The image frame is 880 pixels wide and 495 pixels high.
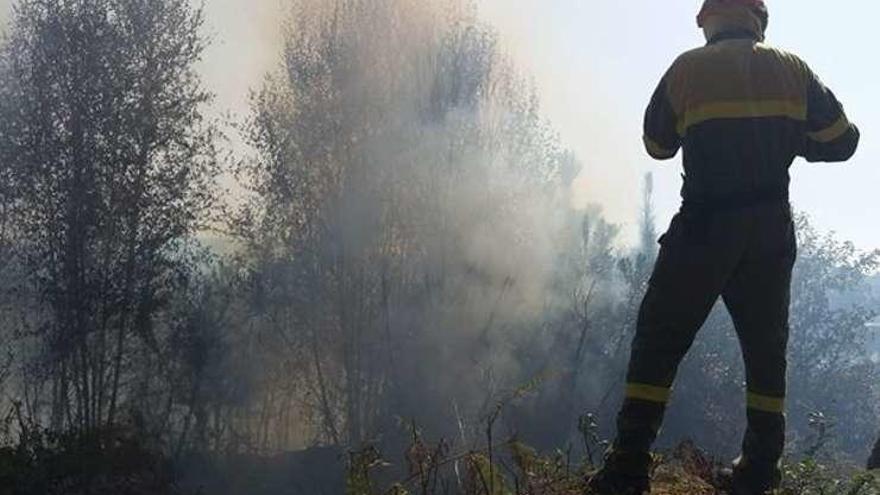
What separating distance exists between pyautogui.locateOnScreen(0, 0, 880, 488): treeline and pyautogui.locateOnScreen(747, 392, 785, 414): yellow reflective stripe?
11.6 meters

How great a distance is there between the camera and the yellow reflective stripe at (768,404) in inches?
108

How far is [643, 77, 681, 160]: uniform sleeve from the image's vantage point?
2.72 m

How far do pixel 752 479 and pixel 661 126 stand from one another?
1050mm

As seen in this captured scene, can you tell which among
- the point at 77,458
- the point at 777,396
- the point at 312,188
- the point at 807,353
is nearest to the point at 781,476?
the point at 777,396

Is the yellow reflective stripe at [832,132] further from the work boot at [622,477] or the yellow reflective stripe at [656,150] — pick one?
the work boot at [622,477]

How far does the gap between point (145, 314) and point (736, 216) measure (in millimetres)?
14750

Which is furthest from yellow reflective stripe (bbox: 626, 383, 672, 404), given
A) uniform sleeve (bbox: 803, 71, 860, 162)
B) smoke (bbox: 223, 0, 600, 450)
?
smoke (bbox: 223, 0, 600, 450)

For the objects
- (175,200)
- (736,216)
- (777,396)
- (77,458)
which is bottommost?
(77,458)

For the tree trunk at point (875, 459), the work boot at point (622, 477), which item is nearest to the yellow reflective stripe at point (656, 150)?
the work boot at point (622, 477)

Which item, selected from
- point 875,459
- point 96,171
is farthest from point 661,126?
point 96,171

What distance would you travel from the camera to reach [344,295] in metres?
21.5

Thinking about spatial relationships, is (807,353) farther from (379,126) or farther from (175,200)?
(175,200)

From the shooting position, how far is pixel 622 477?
251cm

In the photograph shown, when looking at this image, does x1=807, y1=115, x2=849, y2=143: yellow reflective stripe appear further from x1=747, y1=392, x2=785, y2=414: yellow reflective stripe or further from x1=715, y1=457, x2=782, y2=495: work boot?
x1=715, y1=457, x2=782, y2=495: work boot
